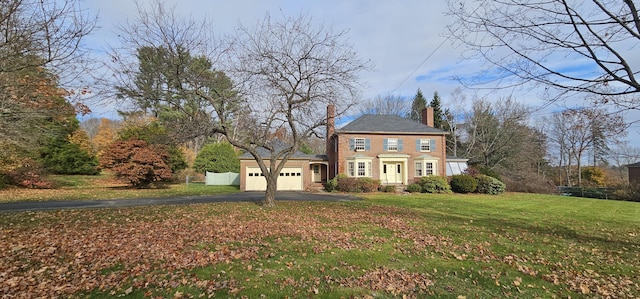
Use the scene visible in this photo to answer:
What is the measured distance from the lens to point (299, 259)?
5.68m

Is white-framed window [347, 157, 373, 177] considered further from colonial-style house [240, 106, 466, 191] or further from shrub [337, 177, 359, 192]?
shrub [337, 177, 359, 192]

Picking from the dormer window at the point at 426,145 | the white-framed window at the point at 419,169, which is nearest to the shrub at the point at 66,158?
the white-framed window at the point at 419,169

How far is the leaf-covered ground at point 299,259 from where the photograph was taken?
14.5 ft

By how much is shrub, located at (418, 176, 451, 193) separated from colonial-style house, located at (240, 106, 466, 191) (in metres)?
2.76

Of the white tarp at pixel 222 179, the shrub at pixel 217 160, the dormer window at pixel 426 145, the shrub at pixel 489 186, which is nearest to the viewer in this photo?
the shrub at pixel 489 186

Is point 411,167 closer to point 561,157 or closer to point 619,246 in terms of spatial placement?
point 619,246

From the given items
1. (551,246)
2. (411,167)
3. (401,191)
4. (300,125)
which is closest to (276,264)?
(551,246)

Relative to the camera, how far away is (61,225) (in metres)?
8.09

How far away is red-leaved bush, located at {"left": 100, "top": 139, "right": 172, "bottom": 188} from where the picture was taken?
22.2 metres

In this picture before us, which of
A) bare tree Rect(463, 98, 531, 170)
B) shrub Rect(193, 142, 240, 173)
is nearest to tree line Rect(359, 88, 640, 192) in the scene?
bare tree Rect(463, 98, 531, 170)

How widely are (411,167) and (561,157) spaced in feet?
91.4

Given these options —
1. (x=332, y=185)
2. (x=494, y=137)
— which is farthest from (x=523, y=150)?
(x=332, y=185)

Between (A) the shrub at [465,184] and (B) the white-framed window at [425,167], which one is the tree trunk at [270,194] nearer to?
(A) the shrub at [465,184]

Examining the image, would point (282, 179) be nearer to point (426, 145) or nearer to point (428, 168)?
point (428, 168)
